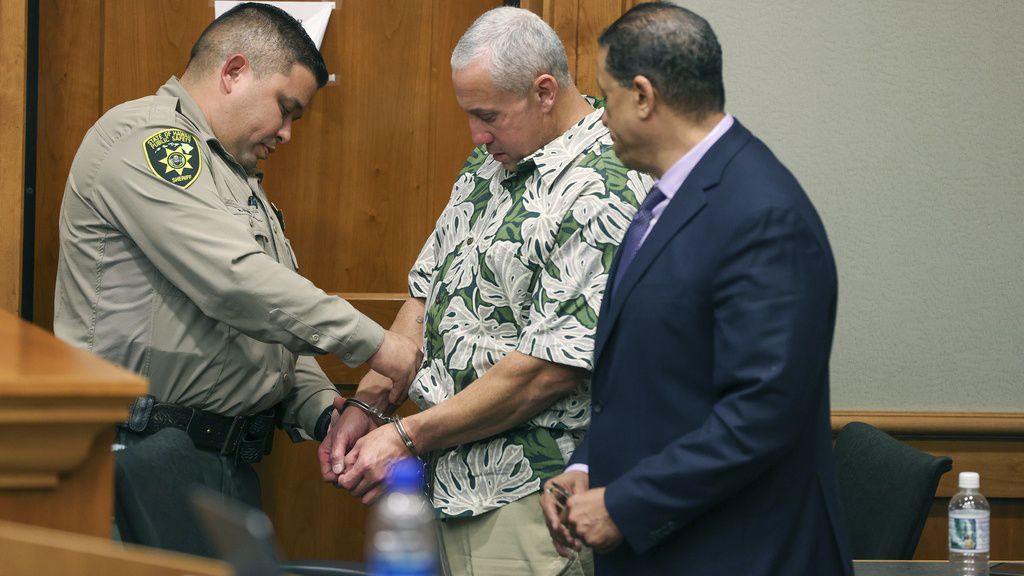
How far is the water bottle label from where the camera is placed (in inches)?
84.7

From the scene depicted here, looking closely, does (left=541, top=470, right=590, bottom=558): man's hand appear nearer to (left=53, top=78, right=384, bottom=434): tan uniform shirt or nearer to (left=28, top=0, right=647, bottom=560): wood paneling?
(left=53, top=78, right=384, bottom=434): tan uniform shirt

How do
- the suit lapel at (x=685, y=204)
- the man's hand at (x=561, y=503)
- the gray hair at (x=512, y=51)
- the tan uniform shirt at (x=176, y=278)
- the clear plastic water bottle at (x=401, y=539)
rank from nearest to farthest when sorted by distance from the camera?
1. the clear plastic water bottle at (x=401, y=539)
2. the suit lapel at (x=685, y=204)
3. the man's hand at (x=561, y=503)
4. the gray hair at (x=512, y=51)
5. the tan uniform shirt at (x=176, y=278)

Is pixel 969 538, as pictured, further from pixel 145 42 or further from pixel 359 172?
pixel 145 42

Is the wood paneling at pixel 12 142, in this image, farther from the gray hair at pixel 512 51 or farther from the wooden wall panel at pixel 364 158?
the gray hair at pixel 512 51

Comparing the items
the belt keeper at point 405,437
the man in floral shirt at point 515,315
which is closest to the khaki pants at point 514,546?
the man in floral shirt at point 515,315

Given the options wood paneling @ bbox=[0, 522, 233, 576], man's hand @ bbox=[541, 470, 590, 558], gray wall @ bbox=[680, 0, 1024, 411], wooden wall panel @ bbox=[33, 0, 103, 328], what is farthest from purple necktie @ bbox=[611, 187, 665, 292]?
wooden wall panel @ bbox=[33, 0, 103, 328]

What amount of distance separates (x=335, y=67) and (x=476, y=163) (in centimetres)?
87

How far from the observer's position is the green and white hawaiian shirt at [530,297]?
2.12 metres

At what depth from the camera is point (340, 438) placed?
2.48 meters

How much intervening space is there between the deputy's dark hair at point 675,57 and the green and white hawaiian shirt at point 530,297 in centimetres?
40

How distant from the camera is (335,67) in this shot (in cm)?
326

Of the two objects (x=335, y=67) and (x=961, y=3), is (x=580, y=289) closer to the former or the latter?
(x=335, y=67)

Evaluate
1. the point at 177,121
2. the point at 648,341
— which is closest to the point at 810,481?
the point at 648,341

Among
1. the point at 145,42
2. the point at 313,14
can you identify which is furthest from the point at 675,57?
the point at 145,42
